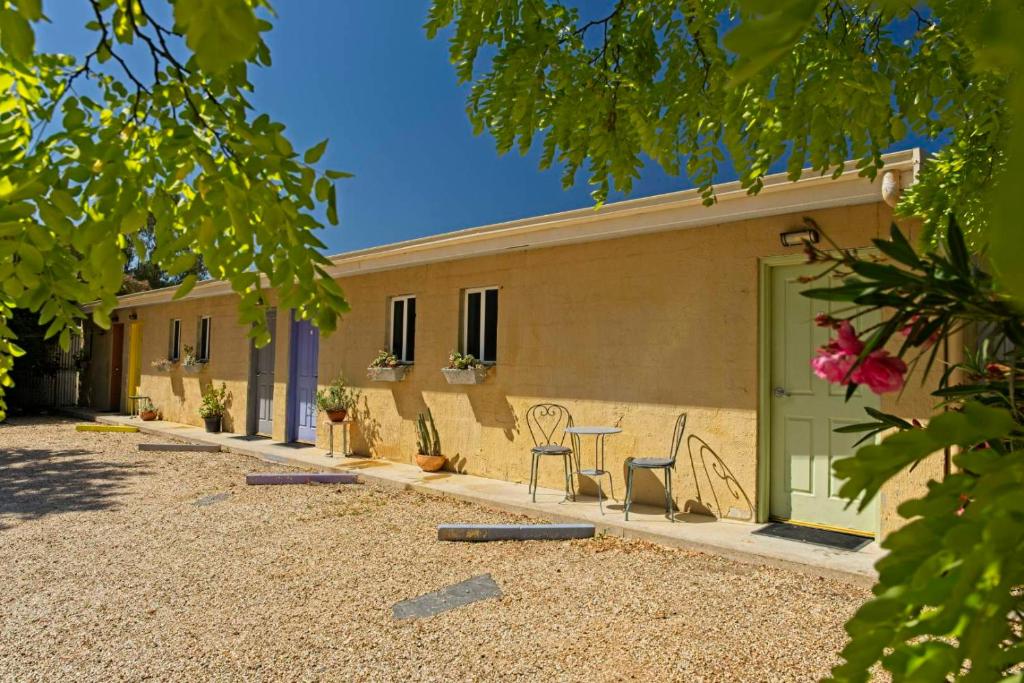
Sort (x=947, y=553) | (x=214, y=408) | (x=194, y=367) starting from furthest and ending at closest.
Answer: (x=194, y=367) → (x=214, y=408) → (x=947, y=553)

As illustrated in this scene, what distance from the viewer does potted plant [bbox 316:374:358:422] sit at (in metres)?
9.60

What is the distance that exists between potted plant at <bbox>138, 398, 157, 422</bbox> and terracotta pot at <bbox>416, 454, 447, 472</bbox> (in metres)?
9.54

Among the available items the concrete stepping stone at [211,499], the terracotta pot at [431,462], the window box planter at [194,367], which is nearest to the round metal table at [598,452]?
the terracotta pot at [431,462]

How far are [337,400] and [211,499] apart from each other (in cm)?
281

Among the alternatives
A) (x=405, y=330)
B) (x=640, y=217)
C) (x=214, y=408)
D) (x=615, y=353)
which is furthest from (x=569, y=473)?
(x=214, y=408)

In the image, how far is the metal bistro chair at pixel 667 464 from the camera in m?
5.84

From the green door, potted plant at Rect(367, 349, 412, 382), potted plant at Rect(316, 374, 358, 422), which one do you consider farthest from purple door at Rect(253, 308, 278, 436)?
the green door

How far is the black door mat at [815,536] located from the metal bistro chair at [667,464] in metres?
0.87

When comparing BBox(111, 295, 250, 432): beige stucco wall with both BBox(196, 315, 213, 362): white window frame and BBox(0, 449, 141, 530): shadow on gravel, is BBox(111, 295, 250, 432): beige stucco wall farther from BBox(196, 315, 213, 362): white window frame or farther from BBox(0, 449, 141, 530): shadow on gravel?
BBox(0, 449, 141, 530): shadow on gravel

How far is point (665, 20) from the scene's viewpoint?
10.6 feet

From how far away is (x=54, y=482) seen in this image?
8.13 meters

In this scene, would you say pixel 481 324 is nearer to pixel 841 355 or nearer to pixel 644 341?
pixel 644 341

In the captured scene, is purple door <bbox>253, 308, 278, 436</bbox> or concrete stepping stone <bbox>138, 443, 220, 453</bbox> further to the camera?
purple door <bbox>253, 308, 278, 436</bbox>

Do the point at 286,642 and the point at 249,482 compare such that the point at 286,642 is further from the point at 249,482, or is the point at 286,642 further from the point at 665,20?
the point at 249,482
